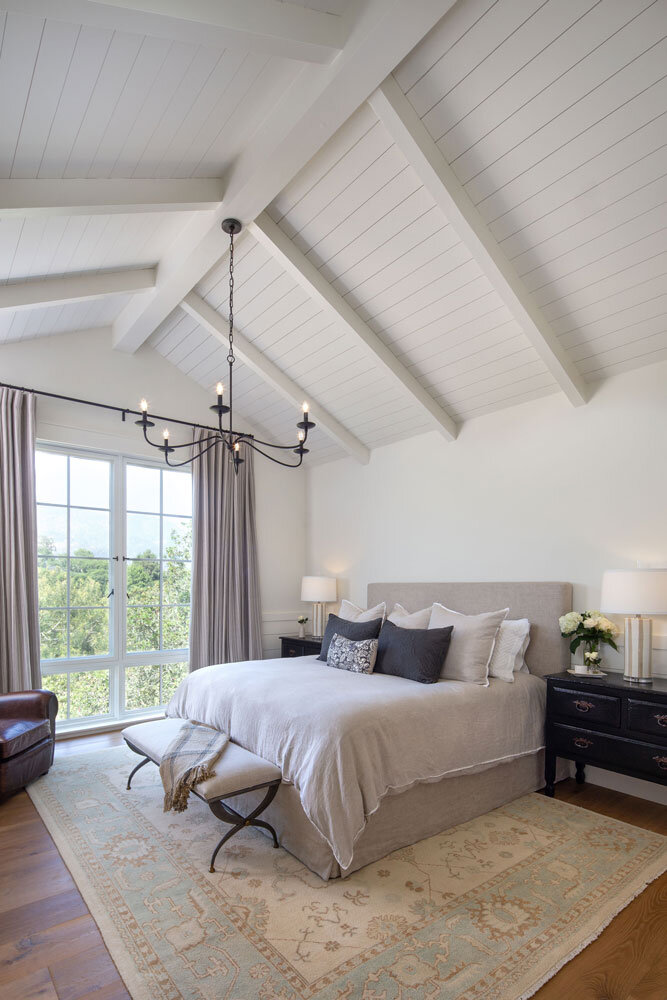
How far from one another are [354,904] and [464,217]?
307cm

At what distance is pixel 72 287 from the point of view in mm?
3871

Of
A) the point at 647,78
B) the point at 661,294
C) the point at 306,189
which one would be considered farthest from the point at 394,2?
the point at 661,294

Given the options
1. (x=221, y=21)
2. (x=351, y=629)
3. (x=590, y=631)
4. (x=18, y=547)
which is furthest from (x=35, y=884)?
(x=221, y=21)

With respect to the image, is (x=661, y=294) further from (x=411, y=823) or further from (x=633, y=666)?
(x=411, y=823)

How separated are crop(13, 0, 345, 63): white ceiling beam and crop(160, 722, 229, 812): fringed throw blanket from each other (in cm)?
274

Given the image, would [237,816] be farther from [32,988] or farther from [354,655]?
[354,655]

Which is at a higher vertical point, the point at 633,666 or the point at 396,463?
the point at 396,463

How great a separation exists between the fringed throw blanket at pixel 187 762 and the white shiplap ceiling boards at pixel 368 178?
2.58 m

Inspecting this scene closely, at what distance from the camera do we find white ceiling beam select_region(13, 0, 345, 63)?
1.75 meters

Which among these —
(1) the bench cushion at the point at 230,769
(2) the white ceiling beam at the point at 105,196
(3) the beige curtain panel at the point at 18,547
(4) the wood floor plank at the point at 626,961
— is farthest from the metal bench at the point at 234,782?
(2) the white ceiling beam at the point at 105,196

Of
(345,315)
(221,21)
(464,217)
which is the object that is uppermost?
(221,21)

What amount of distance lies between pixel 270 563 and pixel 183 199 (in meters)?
3.66

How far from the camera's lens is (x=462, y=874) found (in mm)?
2402

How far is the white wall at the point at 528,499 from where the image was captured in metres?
3.44
